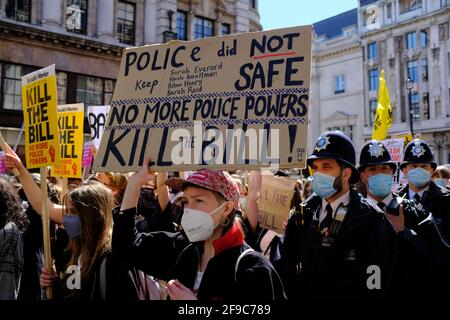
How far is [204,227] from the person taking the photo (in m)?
2.85

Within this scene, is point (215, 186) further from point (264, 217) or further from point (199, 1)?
point (199, 1)

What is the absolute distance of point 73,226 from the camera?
12.5 feet

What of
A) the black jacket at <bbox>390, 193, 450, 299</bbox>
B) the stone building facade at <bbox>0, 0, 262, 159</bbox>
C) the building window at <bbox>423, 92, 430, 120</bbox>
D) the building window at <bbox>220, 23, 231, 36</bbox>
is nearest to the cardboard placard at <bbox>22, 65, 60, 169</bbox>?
the black jacket at <bbox>390, 193, 450, 299</bbox>

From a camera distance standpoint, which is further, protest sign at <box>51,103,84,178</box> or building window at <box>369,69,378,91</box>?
building window at <box>369,69,378,91</box>

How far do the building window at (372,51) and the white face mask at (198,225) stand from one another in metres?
54.5

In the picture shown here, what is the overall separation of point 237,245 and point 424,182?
3612 mm

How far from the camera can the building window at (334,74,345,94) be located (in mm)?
58844

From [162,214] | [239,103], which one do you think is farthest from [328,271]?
[162,214]

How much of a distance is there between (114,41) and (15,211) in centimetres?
1975

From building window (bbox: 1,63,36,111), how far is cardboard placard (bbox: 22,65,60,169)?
16278 millimetres

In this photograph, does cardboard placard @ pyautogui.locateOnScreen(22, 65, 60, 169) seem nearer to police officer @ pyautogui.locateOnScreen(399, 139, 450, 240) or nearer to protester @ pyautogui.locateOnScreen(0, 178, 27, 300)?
protester @ pyautogui.locateOnScreen(0, 178, 27, 300)

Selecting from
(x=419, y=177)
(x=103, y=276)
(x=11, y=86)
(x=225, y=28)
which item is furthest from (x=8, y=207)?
(x=225, y=28)

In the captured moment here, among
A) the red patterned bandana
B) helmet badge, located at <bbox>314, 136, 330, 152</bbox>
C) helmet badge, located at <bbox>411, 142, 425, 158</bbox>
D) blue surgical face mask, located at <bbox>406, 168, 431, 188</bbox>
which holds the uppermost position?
helmet badge, located at <bbox>411, 142, 425, 158</bbox>

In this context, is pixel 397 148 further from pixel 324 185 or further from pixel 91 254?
pixel 91 254
